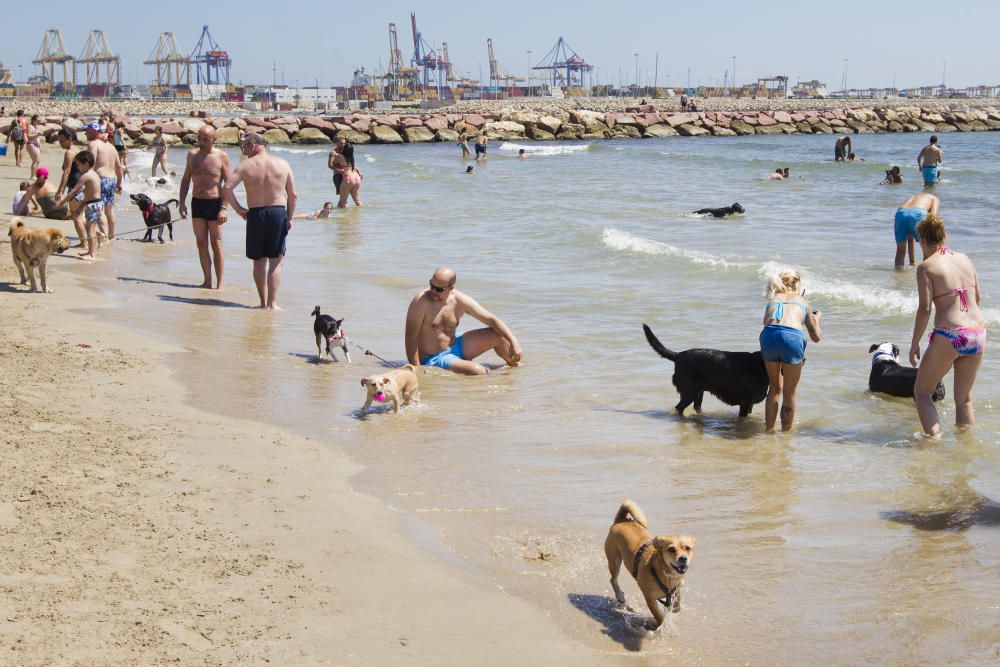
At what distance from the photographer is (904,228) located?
1341 centimetres

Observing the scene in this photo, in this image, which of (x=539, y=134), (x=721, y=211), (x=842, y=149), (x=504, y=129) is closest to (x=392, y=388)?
Result: (x=721, y=211)

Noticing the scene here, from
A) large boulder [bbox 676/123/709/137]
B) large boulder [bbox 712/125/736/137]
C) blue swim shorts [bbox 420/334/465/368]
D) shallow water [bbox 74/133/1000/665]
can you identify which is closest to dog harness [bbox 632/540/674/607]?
shallow water [bbox 74/133/1000/665]

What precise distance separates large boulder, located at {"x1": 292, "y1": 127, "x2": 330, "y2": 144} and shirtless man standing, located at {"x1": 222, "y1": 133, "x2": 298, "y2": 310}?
152 ft

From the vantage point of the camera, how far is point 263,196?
9.61 m

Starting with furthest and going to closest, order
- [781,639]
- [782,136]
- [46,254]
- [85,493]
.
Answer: [782,136], [46,254], [85,493], [781,639]

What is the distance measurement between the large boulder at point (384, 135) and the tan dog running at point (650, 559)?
52.7 metres

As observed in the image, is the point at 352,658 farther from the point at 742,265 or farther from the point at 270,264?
the point at 742,265

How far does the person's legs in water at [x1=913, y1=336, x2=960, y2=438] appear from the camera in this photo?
636 centimetres

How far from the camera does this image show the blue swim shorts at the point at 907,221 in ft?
43.4

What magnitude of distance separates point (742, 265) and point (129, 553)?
10.9m

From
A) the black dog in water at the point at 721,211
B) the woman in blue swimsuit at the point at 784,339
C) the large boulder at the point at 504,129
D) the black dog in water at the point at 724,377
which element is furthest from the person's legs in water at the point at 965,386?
the large boulder at the point at 504,129

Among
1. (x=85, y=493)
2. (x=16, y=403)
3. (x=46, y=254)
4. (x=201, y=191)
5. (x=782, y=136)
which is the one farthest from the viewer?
(x=782, y=136)

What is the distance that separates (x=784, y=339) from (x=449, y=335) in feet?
9.54

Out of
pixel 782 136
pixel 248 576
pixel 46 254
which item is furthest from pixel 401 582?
pixel 782 136
